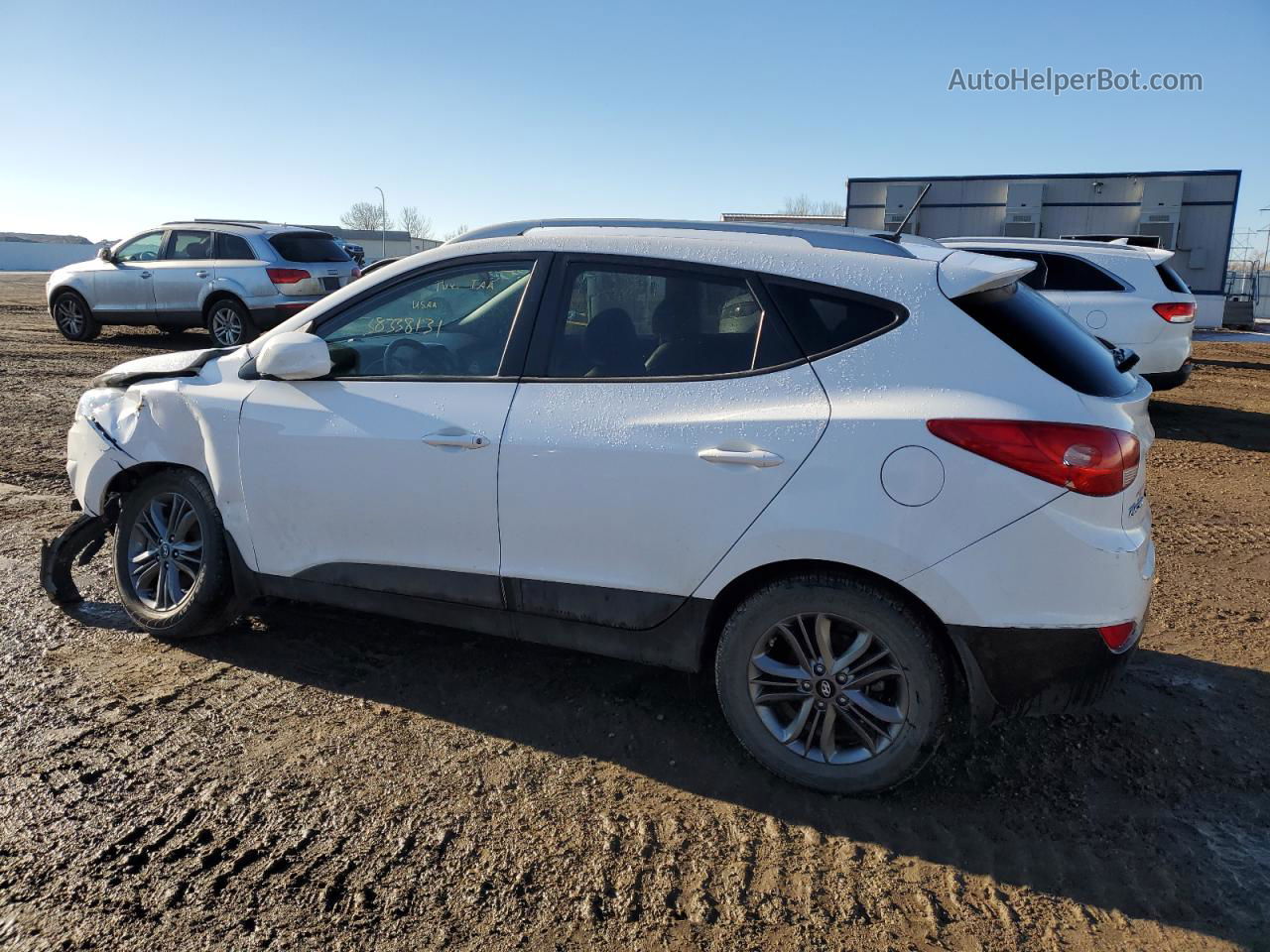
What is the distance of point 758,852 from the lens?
2760 mm

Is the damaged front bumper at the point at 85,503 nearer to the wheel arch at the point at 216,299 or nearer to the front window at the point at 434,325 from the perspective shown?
the front window at the point at 434,325

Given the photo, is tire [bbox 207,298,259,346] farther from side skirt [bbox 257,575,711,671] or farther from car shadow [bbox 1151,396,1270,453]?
car shadow [bbox 1151,396,1270,453]

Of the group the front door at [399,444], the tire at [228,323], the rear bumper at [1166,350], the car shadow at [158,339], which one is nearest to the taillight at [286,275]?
the tire at [228,323]

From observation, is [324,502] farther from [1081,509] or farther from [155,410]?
[1081,509]

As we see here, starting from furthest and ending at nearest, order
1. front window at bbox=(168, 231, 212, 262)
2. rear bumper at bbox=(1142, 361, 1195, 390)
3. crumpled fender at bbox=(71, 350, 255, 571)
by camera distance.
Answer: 1. front window at bbox=(168, 231, 212, 262)
2. rear bumper at bbox=(1142, 361, 1195, 390)
3. crumpled fender at bbox=(71, 350, 255, 571)

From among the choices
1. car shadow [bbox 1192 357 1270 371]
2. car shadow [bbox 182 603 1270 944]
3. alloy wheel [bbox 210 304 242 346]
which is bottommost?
car shadow [bbox 1192 357 1270 371]

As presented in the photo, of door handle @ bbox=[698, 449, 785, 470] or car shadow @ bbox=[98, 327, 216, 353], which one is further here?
Result: car shadow @ bbox=[98, 327, 216, 353]

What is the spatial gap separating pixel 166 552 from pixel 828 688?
295 centimetres

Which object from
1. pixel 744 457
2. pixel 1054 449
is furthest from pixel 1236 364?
pixel 744 457

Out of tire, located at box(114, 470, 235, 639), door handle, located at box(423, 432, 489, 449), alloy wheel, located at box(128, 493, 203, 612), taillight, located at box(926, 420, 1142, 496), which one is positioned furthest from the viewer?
alloy wheel, located at box(128, 493, 203, 612)

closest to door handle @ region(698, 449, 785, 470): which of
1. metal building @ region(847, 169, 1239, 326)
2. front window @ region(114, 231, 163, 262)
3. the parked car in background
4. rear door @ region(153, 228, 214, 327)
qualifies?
rear door @ region(153, 228, 214, 327)

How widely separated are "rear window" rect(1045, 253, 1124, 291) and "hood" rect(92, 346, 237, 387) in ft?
28.8

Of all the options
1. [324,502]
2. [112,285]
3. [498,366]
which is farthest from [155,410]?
[112,285]

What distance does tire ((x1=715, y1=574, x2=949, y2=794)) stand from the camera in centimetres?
287
